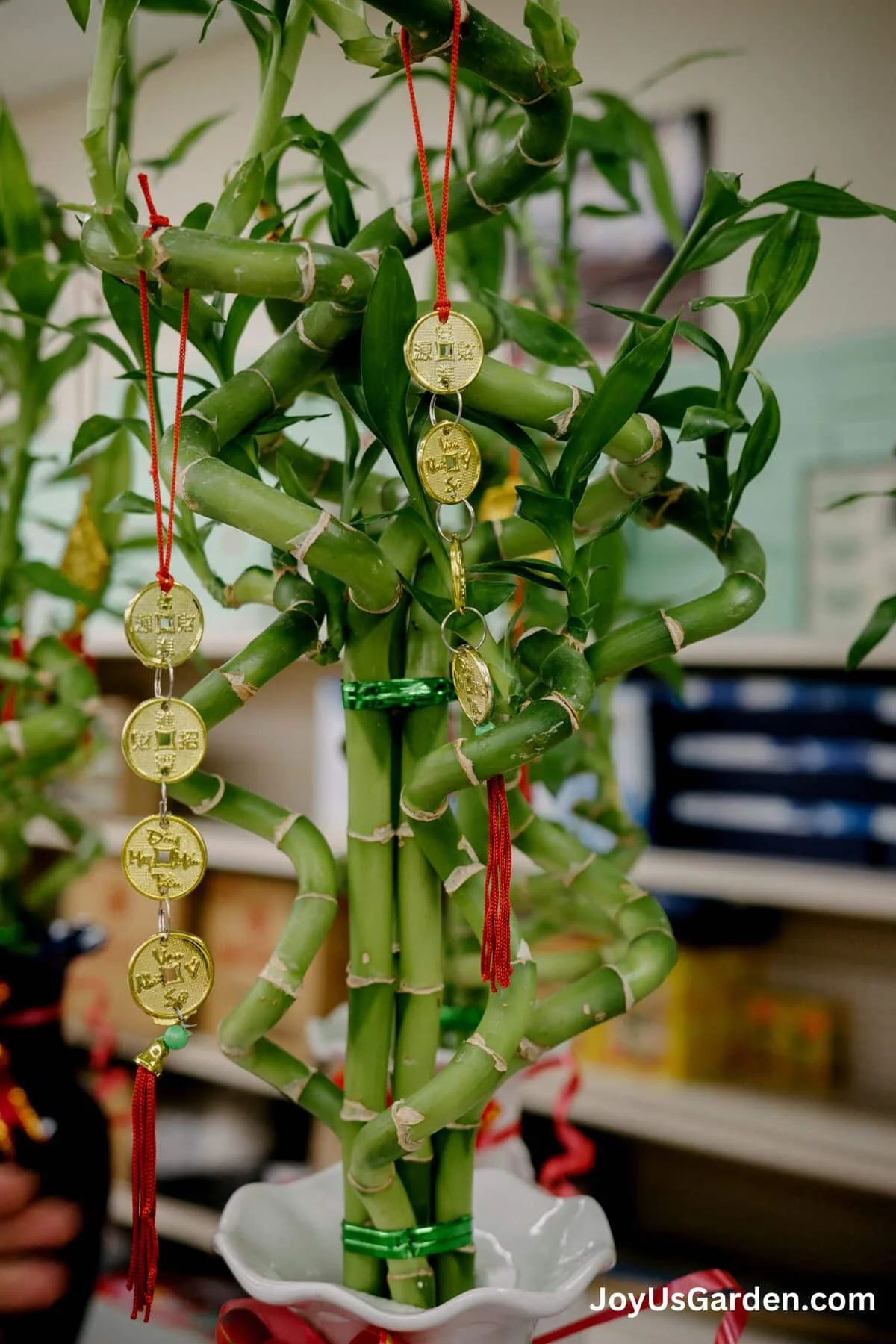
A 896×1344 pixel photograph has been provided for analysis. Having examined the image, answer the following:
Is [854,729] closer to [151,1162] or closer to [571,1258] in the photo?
[571,1258]

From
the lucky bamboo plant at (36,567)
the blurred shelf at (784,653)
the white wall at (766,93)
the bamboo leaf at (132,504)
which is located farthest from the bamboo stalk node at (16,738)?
the white wall at (766,93)

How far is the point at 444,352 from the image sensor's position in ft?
1.65

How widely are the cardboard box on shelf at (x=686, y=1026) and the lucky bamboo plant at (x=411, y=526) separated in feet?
4.09

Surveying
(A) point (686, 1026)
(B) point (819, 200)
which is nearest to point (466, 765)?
(B) point (819, 200)

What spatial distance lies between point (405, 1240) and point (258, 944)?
156 cm

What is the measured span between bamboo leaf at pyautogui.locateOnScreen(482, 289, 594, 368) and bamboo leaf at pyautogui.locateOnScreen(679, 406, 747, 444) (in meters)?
0.10

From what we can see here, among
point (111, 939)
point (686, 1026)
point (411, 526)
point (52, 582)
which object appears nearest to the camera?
point (411, 526)

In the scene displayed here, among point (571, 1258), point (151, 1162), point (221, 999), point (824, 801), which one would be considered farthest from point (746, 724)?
point (151, 1162)

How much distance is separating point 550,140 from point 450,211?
0.23 feet

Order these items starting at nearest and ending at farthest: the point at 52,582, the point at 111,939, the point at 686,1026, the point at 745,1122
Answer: the point at 52,582 → the point at 745,1122 → the point at 686,1026 → the point at 111,939

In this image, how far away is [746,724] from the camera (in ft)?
5.82

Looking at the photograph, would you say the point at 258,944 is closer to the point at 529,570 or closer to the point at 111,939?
the point at 111,939

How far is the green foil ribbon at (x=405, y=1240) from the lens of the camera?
1.88ft

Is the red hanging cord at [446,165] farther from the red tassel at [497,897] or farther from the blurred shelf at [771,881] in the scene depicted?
the blurred shelf at [771,881]
